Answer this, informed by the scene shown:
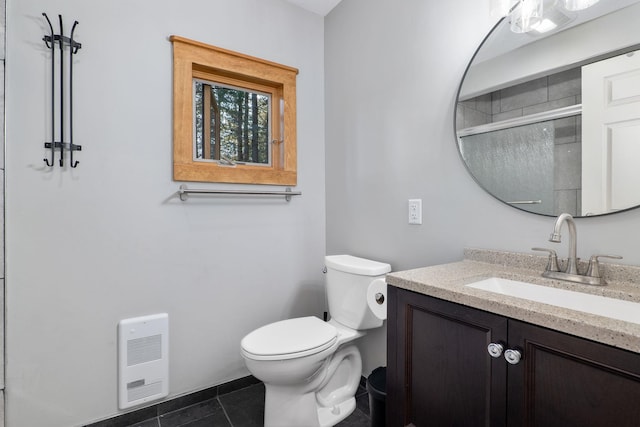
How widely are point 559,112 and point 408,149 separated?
2.13 feet

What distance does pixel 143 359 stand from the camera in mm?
1619

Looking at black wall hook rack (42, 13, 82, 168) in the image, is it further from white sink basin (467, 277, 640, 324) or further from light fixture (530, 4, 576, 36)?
light fixture (530, 4, 576, 36)

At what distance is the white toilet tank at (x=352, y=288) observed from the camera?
1604 millimetres

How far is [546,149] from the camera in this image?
3.75 ft

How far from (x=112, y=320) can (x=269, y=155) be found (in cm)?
128

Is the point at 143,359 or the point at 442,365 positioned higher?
the point at 442,365

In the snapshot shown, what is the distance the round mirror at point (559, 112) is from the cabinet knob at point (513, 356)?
61 centimetres

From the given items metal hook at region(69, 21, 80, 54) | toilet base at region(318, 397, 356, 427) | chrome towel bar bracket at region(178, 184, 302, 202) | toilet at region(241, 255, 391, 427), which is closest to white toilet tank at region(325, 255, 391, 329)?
toilet at region(241, 255, 391, 427)

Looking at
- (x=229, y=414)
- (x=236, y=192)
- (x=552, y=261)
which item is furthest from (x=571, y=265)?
(x=229, y=414)

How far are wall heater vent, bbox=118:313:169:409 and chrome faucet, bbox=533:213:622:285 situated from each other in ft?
5.78

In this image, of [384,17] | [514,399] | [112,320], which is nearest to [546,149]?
[514,399]

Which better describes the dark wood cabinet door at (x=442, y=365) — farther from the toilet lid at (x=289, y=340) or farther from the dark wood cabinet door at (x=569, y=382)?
the toilet lid at (x=289, y=340)

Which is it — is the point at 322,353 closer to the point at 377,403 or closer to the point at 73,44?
the point at 377,403

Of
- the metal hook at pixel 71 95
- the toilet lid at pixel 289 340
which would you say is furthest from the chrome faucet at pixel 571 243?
the metal hook at pixel 71 95
